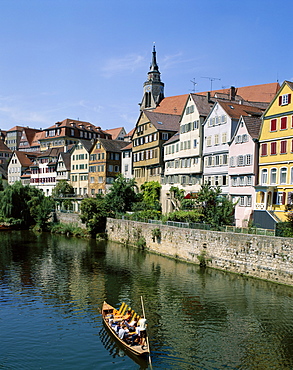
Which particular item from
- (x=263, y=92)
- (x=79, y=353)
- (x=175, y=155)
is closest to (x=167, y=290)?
(x=79, y=353)

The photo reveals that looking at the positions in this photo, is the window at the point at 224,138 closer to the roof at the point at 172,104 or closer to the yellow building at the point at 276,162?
the yellow building at the point at 276,162

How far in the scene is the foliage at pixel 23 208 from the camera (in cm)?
6397

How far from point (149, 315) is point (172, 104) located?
73826 millimetres

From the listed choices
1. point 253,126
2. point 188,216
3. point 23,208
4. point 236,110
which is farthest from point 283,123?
point 23,208

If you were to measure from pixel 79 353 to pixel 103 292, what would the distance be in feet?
30.5

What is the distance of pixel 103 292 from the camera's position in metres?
26.8

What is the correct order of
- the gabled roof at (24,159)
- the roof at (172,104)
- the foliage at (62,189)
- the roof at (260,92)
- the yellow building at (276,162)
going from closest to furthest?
the yellow building at (276,162), the roof at (260,92), the foliage at (62,189), the roof at (172,104), the gabled roof at (24,159)

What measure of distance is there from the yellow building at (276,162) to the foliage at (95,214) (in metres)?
23.1

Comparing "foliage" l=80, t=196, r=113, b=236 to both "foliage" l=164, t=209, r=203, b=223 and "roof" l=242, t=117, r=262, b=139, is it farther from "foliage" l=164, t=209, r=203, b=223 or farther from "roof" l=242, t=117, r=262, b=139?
"roof" l=242, t=117, r=262, b=139

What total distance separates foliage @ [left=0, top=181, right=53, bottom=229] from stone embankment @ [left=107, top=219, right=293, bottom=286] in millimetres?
25015

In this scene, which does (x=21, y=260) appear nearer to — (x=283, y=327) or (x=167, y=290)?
(x=167, y=290)

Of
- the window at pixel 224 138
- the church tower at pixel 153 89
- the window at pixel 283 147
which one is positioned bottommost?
the window at pixel 283 147

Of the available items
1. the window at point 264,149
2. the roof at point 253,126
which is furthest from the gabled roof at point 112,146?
the window at point 264,149

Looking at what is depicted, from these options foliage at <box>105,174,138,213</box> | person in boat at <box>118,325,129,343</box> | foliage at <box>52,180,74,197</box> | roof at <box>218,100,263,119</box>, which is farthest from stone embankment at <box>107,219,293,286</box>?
foliage at <box>52,180,74,197</box>
